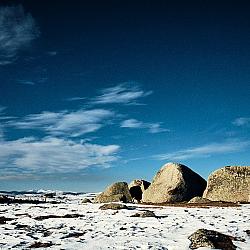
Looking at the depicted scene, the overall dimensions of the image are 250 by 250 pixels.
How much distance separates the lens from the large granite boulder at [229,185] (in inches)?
1442

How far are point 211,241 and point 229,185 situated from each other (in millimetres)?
23913

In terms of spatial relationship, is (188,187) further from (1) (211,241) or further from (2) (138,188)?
(1) (211,241)

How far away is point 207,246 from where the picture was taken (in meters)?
14.7

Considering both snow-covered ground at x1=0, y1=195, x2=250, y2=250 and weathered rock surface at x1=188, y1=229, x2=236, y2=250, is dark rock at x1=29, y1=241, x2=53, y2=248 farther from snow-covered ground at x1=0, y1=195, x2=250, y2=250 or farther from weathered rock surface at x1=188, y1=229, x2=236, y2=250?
weathered rock surface at x1=188, y1=229, x2=236, y2=250

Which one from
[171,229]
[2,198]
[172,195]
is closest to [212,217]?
[171,229]

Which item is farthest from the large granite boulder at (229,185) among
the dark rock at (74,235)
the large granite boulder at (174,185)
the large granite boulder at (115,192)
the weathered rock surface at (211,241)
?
the dark rock at (74,235)

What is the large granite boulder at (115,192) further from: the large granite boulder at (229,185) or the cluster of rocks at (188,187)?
the large granite boulder at (229,185)

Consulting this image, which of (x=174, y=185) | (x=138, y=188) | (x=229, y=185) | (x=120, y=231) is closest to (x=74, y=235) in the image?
(x=120, y=231)

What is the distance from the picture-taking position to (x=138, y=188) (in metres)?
51.2

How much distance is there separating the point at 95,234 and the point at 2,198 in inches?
1460

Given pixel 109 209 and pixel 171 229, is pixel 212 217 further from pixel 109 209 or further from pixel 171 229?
pixel 109 209

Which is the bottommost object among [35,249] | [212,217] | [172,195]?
[35,249]

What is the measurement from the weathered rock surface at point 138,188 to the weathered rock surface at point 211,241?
34.2 metres

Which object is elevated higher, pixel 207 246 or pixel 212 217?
pixel 212 217
